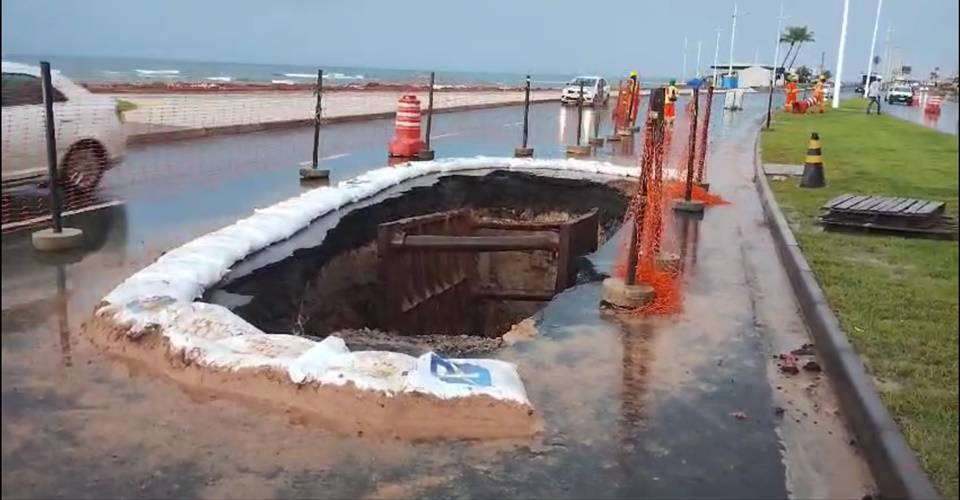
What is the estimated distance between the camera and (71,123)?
1028 cm

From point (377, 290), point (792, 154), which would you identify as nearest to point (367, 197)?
point (377, 290)

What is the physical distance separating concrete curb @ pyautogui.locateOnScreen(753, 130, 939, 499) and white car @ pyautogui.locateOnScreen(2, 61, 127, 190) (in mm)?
7549

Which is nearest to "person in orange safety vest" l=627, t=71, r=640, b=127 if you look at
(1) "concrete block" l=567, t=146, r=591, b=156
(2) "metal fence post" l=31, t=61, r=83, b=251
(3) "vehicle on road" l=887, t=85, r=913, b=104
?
(1) "concrete block" l=567, t=146, r=591, b=156

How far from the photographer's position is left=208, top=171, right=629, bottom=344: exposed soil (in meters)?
7.50

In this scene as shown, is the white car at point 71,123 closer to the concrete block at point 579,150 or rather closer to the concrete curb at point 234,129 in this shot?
the concrete curb at point 234,129

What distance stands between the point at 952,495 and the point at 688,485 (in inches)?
46.0

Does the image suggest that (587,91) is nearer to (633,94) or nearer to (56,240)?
(633,94)

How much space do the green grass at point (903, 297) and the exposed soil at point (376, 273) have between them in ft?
8.64

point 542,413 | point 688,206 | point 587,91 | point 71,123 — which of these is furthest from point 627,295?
point 587,91

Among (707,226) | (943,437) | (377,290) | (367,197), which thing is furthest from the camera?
(367,197)

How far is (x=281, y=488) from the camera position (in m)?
3.95

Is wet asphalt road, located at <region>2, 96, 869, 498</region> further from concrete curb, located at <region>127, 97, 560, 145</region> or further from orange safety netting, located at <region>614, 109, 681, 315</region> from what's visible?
concrete curb, located at <region>127, 97, 560, 145</region>

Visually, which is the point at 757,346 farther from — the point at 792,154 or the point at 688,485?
the point at 792,154

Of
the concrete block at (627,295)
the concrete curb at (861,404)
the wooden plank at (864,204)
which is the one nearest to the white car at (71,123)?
the concrete block at (627,295)
